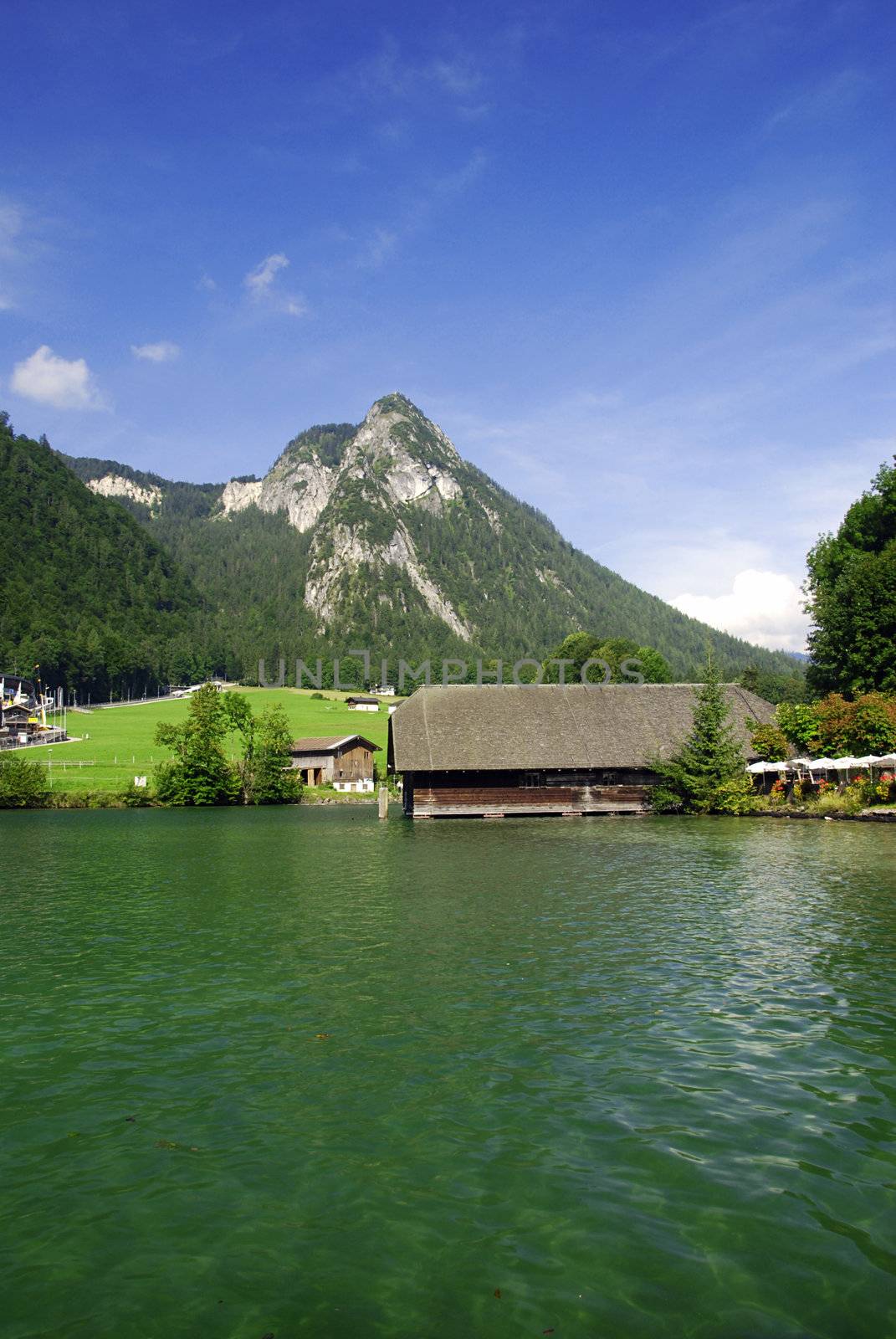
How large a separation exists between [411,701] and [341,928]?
40844 millimetres

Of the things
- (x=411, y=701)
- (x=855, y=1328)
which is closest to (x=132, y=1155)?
(x=855, y=1328)

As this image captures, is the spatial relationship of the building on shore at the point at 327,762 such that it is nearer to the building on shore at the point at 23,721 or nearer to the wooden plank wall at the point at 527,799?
the building on shore at the point at 23,721

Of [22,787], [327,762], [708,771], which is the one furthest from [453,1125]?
[327,762]

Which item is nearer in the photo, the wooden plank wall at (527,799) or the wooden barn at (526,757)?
the wooden barn at (526,757)

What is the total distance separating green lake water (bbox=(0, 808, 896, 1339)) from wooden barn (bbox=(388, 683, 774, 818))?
108 ft

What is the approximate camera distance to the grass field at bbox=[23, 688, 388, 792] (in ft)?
276

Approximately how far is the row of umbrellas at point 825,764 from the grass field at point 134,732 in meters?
55.4

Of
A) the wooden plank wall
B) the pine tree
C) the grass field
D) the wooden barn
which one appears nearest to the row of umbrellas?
the pine tree

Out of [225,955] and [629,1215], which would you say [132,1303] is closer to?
[629,1215]

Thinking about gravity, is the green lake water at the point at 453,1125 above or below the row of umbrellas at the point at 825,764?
below

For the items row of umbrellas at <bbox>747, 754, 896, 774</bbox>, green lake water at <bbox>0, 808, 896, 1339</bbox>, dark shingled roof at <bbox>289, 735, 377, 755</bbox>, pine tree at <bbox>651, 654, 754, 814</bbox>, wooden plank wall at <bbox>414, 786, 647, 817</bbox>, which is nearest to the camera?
green lake water at <bbox>0, 808, 896, 1339</bbox>

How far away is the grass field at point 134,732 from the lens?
84.2 meters

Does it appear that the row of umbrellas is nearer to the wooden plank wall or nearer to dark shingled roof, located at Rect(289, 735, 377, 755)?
the wooden plank wall

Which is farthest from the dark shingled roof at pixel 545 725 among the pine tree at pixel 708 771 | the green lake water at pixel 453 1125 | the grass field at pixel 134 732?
the grass field at pixel 134 732
